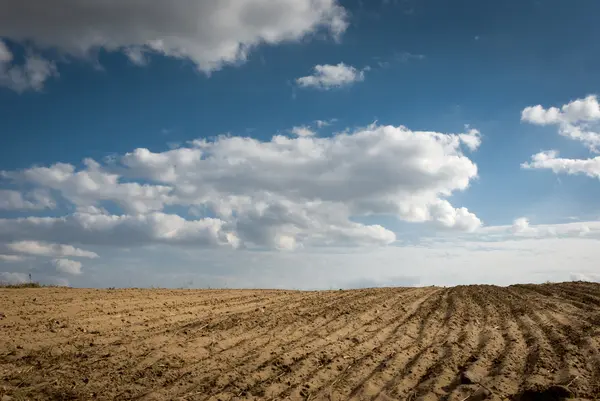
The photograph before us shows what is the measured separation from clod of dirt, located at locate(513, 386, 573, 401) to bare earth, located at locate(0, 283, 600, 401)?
14 millimetres

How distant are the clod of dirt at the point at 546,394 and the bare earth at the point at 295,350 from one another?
0.01 m

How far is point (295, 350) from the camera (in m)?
8.47

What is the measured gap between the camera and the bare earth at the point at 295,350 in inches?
262

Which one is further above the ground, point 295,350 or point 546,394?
point 295,350

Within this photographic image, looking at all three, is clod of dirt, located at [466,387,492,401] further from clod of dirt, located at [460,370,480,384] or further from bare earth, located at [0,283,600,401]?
clod of dirt, located at [460,370,480,384]

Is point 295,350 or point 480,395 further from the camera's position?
point 295,350

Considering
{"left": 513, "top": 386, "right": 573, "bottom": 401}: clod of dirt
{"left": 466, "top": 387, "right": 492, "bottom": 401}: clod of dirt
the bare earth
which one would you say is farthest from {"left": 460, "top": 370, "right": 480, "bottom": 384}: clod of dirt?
{"left": 513, "top": 386, "right": 573, "bottom": 401}: clod of dirt

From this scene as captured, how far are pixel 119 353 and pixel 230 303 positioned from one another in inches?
248

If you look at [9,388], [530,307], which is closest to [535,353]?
[530,307]

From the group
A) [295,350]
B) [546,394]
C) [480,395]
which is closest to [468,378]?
[480,395]

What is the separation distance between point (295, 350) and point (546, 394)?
424 centimetres

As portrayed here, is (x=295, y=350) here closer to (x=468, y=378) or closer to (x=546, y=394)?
(x=468, y=378)

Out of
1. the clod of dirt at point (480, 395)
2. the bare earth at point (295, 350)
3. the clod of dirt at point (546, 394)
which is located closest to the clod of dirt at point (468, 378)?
the bare earth at point (295, 350)

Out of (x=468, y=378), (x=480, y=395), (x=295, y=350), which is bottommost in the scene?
(x=480, y=395)
